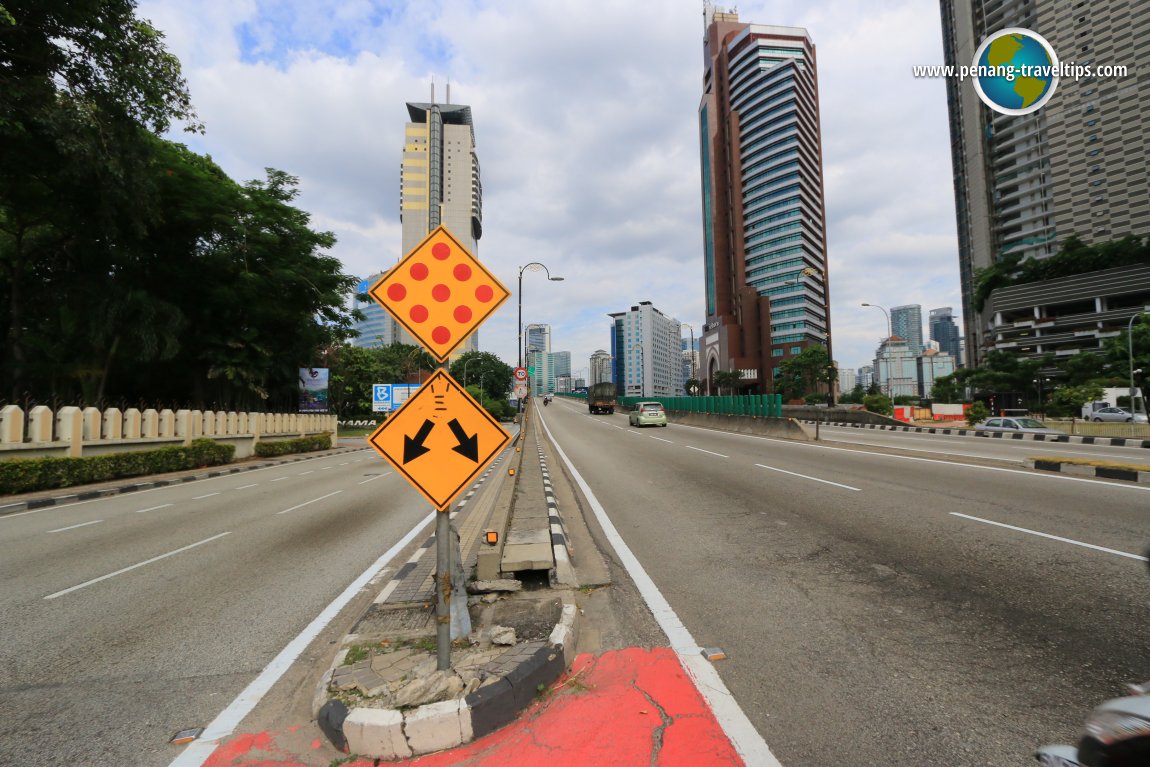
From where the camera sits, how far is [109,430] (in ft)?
52.6

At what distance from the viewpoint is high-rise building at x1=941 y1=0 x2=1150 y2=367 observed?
7462 cm

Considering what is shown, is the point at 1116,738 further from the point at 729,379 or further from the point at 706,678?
the point at 729,379

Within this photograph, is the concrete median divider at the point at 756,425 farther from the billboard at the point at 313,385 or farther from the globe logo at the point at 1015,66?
the billboard at the point at 313,385

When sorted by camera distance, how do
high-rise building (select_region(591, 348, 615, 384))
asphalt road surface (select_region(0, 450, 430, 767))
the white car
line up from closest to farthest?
1. asphalt road surface (select_region(0, 450, 430, 767))
2. the white car
3. high-rise building (select_region(591, 348, 615, 384))

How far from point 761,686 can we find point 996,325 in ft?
353

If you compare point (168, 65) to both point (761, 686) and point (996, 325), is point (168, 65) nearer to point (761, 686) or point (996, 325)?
point (761, 686)

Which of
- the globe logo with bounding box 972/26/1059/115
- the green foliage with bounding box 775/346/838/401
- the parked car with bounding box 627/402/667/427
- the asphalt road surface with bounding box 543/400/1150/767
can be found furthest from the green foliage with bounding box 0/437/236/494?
the green foliage with bounding box 775/346/838/401

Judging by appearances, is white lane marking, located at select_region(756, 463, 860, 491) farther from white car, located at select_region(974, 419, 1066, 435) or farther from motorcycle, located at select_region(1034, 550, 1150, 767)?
white car, located at select_region(974, 419, 1066, 435)

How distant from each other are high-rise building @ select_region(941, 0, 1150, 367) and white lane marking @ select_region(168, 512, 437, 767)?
328 ft

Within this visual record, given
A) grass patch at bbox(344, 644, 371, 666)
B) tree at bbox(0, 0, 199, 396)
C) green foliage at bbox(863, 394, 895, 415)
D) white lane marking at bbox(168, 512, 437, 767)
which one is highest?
tree at bbox(0, 0, 199, 396)

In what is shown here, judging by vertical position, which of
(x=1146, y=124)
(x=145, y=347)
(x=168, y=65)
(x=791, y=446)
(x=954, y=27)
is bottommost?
(x=791, y=446)

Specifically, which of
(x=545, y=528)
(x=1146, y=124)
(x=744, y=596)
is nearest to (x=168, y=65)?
(x=545, y=528)

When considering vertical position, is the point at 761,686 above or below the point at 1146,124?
below

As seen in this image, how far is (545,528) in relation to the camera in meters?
6.10
